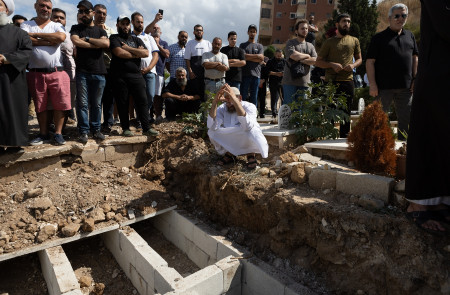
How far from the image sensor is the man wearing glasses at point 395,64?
425 cm

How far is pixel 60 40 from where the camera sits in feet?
14.4

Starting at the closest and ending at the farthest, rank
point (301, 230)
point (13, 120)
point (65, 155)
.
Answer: point (301, 230)
point (13, 120)
point (65, 155)

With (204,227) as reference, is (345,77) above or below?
above

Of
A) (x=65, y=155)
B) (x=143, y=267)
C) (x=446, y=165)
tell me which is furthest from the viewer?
(x=65, y=155)

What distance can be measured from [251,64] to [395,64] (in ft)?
10.8

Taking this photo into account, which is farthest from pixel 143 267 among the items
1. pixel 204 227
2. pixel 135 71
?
pixel 135 71

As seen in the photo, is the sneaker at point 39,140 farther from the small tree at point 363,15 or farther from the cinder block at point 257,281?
the small tree at point 363,15

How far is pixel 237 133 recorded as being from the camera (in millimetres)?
4316

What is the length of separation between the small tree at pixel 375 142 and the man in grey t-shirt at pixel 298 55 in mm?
2161

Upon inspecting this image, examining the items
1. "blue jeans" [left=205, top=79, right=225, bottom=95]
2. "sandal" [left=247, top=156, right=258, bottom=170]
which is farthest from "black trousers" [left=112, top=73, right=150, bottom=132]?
"sandal" [left=247, top=156, right=258, bottom=170]

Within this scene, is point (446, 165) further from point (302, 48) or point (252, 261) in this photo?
point (302, 48)

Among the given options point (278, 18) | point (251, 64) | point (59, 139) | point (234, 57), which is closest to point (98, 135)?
point (59, 139)

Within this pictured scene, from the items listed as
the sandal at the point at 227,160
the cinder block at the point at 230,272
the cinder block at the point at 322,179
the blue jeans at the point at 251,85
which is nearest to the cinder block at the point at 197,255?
the cinder block at the point at 230,272

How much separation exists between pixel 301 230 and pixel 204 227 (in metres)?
1.40
